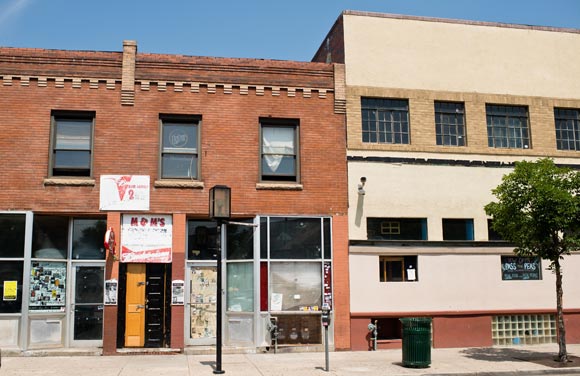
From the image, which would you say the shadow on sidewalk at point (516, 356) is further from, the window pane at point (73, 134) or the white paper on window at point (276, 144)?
the window pane at point (73, 134)

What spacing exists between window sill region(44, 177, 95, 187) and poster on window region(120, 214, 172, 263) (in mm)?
1237

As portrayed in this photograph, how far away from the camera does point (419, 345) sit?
13.2 metres

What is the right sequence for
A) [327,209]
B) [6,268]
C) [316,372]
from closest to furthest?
[316,372] < [6,268] < [327,209]

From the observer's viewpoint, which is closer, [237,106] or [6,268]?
[6,268]

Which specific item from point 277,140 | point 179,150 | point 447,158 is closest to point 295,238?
point 277,140

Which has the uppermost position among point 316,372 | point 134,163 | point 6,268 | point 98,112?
point 98,112

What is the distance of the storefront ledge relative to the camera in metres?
14.9

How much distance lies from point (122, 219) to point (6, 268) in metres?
3.03

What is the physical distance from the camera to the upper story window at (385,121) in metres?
17.6

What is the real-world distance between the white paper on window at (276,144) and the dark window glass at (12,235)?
6.50 metres

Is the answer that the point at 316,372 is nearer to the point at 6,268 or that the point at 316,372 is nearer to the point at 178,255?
the point at 178,255

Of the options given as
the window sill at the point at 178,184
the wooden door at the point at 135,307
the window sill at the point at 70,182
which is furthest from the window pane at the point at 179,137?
the wooden door at the point at 135,307

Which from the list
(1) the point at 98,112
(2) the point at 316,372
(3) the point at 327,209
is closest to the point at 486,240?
(3) the point at 327,209

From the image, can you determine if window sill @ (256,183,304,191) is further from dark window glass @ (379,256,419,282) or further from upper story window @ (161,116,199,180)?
dark window glass @ (379,256,419,282)
